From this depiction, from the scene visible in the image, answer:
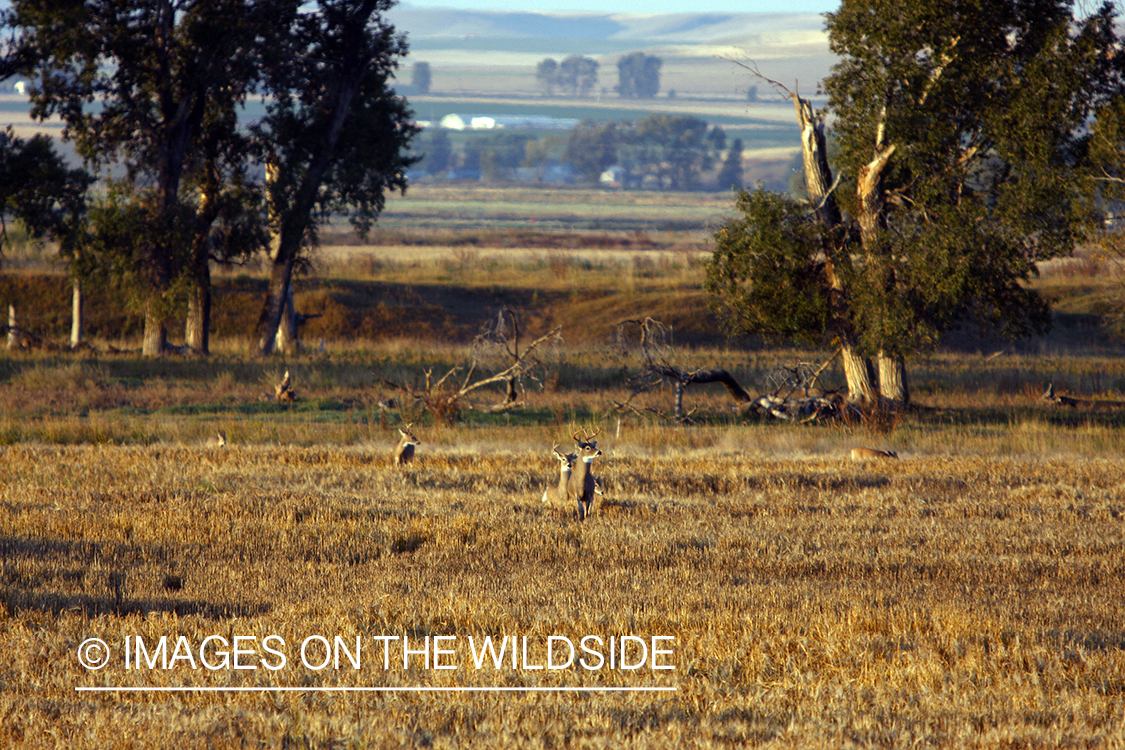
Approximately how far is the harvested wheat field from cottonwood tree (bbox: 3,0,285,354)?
49.5ft

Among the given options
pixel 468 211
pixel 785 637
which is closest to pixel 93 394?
pixel 785 637

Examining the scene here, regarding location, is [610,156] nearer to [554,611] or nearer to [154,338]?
[154,338]

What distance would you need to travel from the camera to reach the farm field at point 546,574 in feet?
19.5

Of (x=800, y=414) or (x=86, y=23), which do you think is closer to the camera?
(x=800, y=414)

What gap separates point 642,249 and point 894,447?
55.8 meters

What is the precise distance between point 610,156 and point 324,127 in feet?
502

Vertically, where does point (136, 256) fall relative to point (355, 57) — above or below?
below

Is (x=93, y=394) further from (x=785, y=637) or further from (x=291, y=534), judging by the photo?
(x=785, y=637)

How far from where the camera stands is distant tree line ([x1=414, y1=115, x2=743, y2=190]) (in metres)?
174

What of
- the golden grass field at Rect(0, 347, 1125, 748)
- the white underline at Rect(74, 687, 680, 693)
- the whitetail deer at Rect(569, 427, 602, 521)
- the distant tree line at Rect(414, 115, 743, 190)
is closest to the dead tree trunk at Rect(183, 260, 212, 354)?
the golden grass field at Rect(0, 347, 1125, 748)

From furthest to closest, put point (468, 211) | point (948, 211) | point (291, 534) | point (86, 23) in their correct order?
point (468, 211) → point (86, 23) → point (948, 211) → point (291, 534)

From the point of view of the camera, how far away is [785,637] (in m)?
7.27

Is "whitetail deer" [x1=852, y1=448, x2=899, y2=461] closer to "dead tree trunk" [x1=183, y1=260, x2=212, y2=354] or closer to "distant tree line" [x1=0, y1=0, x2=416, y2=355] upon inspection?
"distant tree line" [x1=0, y1=0, x2=416, y2=355]

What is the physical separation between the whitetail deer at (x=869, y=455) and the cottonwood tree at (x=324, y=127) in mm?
18335
